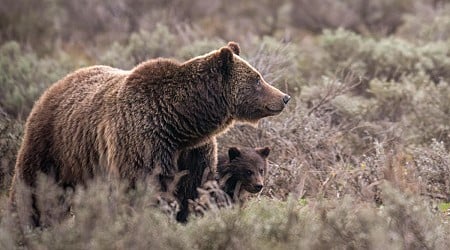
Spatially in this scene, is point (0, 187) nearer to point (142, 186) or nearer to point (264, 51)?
point (142, 186)

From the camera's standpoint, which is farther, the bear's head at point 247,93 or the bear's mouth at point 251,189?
the bear's mouth at point 251,189

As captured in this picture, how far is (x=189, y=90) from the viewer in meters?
7.58

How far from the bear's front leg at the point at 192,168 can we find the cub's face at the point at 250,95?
404mm

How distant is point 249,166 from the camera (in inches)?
350

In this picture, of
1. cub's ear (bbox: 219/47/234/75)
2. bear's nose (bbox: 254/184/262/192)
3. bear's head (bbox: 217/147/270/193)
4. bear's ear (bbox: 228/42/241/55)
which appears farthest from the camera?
bear's head (bbox: 217/147/270/193)

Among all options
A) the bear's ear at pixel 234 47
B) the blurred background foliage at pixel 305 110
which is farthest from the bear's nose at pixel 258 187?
the bear's ear at pixel 234 47

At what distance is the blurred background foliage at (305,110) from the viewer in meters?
6.06

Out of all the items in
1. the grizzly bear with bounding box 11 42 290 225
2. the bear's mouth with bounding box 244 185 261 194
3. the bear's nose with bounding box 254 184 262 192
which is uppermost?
the grizzly bear with bounding box 11 42 290 225

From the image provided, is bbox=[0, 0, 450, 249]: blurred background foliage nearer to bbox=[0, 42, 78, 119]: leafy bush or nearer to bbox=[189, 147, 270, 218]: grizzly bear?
bbox=[0, 42, 78, 119]: leafy bush

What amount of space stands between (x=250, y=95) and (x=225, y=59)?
0.42 m

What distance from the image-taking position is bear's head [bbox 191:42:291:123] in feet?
25.1

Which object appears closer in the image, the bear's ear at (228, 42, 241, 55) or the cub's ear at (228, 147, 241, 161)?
the bear's ear at (228, 42, 241, 55)

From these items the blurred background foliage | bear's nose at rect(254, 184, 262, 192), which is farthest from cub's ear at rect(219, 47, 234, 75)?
bear's nose at rect(254, 184, 262, 192)

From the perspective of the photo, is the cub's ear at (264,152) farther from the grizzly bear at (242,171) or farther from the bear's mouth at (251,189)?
the bear's mouth at (251,189)
